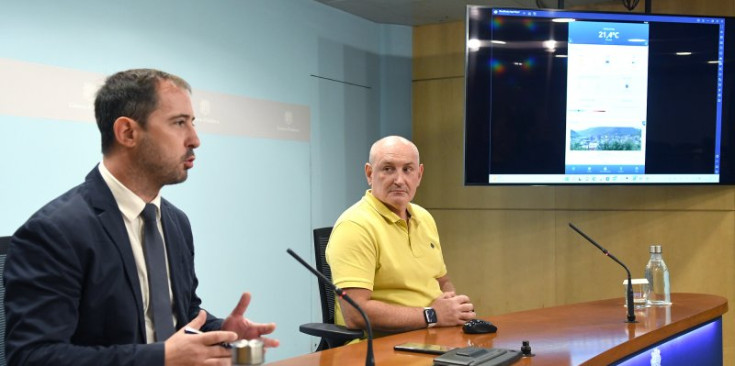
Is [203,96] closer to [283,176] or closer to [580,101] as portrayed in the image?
[283,176]

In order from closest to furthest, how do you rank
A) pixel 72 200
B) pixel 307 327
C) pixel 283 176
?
pixel 72 200, pixel 307 327, pixel 283 176

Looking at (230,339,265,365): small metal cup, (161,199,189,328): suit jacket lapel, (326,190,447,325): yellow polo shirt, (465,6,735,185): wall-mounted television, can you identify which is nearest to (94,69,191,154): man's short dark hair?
(161,199,189,328): suit jacket lapel

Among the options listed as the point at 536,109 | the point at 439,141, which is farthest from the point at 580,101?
the point at 439,141

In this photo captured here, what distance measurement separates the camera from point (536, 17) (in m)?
4.13

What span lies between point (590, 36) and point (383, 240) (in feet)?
6.93

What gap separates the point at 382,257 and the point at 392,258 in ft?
0.12

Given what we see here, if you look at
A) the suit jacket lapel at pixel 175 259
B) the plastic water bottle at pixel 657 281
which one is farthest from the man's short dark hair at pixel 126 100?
the plastic water bottle at pixel 657 281

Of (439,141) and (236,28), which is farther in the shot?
(439,141)

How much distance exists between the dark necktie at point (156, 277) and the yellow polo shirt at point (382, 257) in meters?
0.87

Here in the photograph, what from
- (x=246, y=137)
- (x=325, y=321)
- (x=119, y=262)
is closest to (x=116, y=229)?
(x=119, y=262)

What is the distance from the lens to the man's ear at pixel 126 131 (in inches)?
68.6

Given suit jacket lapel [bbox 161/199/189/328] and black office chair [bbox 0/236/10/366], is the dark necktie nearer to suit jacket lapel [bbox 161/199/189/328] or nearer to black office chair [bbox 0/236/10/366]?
suit jacket lapel [bbox 161/199/189/328]

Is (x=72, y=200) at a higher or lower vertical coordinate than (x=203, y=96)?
lower

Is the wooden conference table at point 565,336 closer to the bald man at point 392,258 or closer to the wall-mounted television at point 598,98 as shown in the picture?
the bald man at point 392,258
